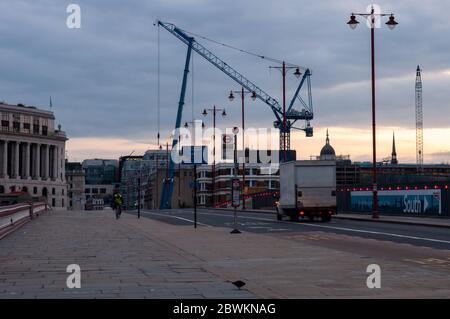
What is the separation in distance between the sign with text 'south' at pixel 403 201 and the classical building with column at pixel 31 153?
11637cm

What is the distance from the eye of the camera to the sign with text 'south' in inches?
1839

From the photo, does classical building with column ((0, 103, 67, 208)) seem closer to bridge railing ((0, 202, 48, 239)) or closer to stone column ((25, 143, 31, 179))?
stone column ((25, 143, 31, 179))

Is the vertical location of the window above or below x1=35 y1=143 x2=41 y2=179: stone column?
above

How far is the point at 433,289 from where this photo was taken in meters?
12.7

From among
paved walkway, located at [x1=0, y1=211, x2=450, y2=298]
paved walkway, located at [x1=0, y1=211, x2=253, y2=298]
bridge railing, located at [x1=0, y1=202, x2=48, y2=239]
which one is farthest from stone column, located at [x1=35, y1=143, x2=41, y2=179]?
paved walkway, located at [x1=0, y1=211, x2=253, y2=298]

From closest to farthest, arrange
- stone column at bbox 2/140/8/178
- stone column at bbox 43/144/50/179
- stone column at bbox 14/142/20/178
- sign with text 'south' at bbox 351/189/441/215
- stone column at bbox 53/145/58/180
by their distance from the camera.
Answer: sign with text 'south' at bbox 351/189/441/215 → stone column at bbox 2/140/8/178 → stone column at bbox 14/142/20/178 → stone column at bbox 43/144/50/179 → stone column at bbox 53/145/58/180

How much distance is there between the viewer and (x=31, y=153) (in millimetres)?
175750

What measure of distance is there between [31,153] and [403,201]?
138 m

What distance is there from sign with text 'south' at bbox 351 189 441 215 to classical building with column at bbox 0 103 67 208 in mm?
116375

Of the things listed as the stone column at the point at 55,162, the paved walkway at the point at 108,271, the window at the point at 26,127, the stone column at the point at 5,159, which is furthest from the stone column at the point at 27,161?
the paved walkway at the point at 108,271

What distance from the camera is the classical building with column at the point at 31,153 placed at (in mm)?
166000

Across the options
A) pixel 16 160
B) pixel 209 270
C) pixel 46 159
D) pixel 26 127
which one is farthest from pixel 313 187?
pixel 46 159

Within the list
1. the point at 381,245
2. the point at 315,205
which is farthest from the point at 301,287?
the point at 315,205

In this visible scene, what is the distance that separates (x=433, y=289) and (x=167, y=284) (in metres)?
4.59
